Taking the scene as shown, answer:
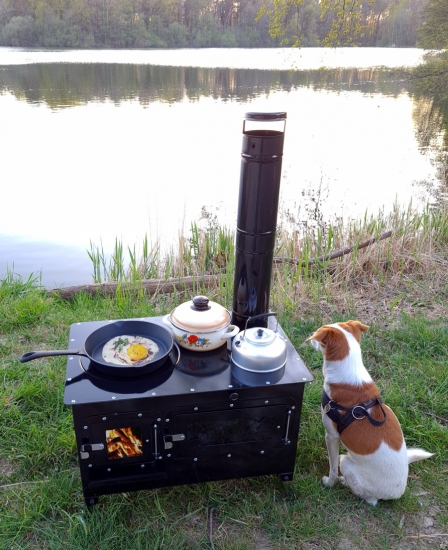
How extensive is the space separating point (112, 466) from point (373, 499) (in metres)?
1.33

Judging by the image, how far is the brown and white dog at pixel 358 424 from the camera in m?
2.15

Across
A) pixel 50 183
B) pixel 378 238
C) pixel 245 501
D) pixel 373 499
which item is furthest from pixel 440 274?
pixel 50 183

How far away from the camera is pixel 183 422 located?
7.09 feet

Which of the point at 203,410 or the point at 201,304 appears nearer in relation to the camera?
the point at 203,410

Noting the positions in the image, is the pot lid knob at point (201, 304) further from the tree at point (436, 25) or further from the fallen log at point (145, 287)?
the tree at point (436, 25)

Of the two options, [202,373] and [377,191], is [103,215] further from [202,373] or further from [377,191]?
[202,373]

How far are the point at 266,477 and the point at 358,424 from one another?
0.68m

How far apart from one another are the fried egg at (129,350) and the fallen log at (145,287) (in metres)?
1.97

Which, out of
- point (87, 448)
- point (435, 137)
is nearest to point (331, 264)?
point (87, 448)

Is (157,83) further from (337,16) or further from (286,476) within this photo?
(286,476)

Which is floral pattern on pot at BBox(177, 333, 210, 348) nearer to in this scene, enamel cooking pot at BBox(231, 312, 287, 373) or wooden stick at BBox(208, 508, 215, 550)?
enamel cooking pot at BBox(231, 312, 287, 373)

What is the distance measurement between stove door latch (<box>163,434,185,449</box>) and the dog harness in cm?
74

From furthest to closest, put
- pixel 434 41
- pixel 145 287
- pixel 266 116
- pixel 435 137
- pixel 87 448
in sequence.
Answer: pixel 435 137, pixel 434 41, pixel 145 287, pixel 266 116, pixel 87 448

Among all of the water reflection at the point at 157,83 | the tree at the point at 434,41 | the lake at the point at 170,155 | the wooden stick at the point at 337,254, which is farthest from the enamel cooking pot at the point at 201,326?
the water reflection at the point at 157,83
